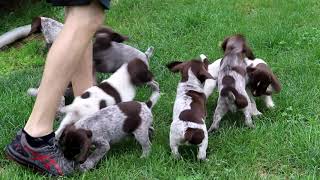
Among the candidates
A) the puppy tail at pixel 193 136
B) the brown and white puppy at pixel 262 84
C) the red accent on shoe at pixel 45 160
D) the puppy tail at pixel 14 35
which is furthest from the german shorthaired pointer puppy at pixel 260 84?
the puppy tail at pixel 14 35

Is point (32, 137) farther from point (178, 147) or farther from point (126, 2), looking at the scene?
point (126, 2)

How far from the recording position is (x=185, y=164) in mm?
4641

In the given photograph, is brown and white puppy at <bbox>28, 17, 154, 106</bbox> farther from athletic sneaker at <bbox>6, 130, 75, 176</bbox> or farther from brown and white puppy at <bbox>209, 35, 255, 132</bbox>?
athletic sneaker at <bbox>6, 130, 75, 176</bbox>

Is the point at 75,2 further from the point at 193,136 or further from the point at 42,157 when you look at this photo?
the point at 193,136

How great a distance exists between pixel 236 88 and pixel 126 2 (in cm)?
412

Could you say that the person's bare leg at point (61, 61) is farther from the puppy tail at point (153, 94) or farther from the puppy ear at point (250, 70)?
the puppy ear at point (250, 70)

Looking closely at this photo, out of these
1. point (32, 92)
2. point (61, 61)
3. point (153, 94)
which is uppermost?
point (61, 61)

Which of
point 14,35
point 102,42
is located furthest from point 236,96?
point 14,35

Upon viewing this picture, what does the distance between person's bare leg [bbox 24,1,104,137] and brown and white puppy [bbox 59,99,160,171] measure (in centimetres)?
22

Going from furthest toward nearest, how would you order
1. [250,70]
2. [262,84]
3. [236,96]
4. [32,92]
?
[32,92]
[250,70]
[262,84]
[236,96]

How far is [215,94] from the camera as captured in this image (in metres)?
6.03

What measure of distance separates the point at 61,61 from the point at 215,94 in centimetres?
203

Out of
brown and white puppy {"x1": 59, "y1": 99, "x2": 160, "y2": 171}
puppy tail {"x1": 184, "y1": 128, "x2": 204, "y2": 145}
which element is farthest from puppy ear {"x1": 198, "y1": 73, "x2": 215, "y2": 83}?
puppy tail {"x1": 184, "y1": 128, "x2": 204, "y2": 145}

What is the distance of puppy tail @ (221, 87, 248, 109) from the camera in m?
5.16
